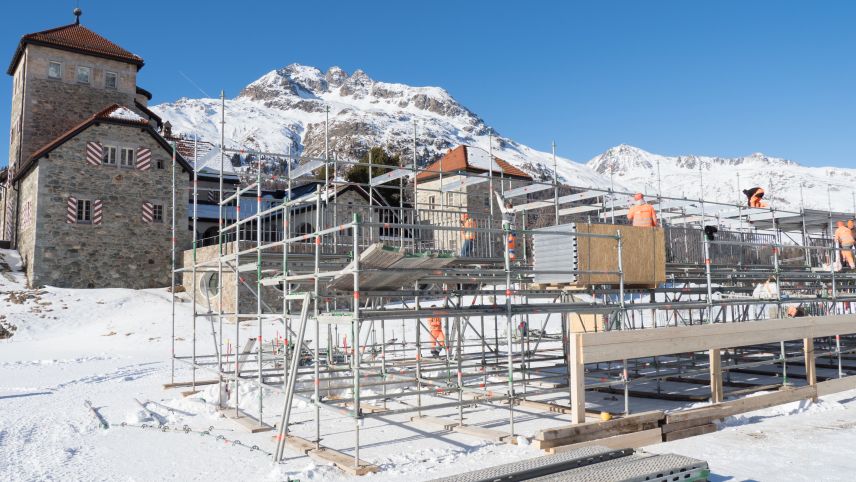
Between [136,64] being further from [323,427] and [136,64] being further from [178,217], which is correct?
[323,427]

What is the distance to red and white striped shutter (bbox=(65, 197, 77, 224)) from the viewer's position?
106 ft

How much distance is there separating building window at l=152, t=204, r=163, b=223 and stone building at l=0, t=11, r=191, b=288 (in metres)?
0.05

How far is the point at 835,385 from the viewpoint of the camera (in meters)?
12.3

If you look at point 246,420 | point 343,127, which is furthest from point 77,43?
point 343,127

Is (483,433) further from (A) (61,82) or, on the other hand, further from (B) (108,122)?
(A) (61,82)

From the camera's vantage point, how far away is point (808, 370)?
39.3 feet

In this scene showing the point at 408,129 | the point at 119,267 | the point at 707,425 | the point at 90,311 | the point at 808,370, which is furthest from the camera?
the point at 408,129

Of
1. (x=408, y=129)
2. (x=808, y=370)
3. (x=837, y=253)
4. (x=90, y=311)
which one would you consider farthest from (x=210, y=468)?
(x=408, y=129)

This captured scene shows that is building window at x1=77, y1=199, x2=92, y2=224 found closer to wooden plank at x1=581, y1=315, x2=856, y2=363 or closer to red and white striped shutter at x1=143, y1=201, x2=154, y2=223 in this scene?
red and white striped shutter at x1=143, y1=201, x2=154, y2=223

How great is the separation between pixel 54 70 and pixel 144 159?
9.54m

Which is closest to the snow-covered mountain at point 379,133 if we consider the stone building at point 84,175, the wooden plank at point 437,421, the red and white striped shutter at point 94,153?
the stone building at point 84,175

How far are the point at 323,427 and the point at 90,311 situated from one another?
2104cm

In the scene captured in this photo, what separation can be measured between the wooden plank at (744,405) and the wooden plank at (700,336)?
33.6 inches

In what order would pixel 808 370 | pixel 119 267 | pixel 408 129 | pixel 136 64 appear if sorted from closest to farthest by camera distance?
pixel 808 370, pixel 119 267, pixel 136 64, pixel 408 129
